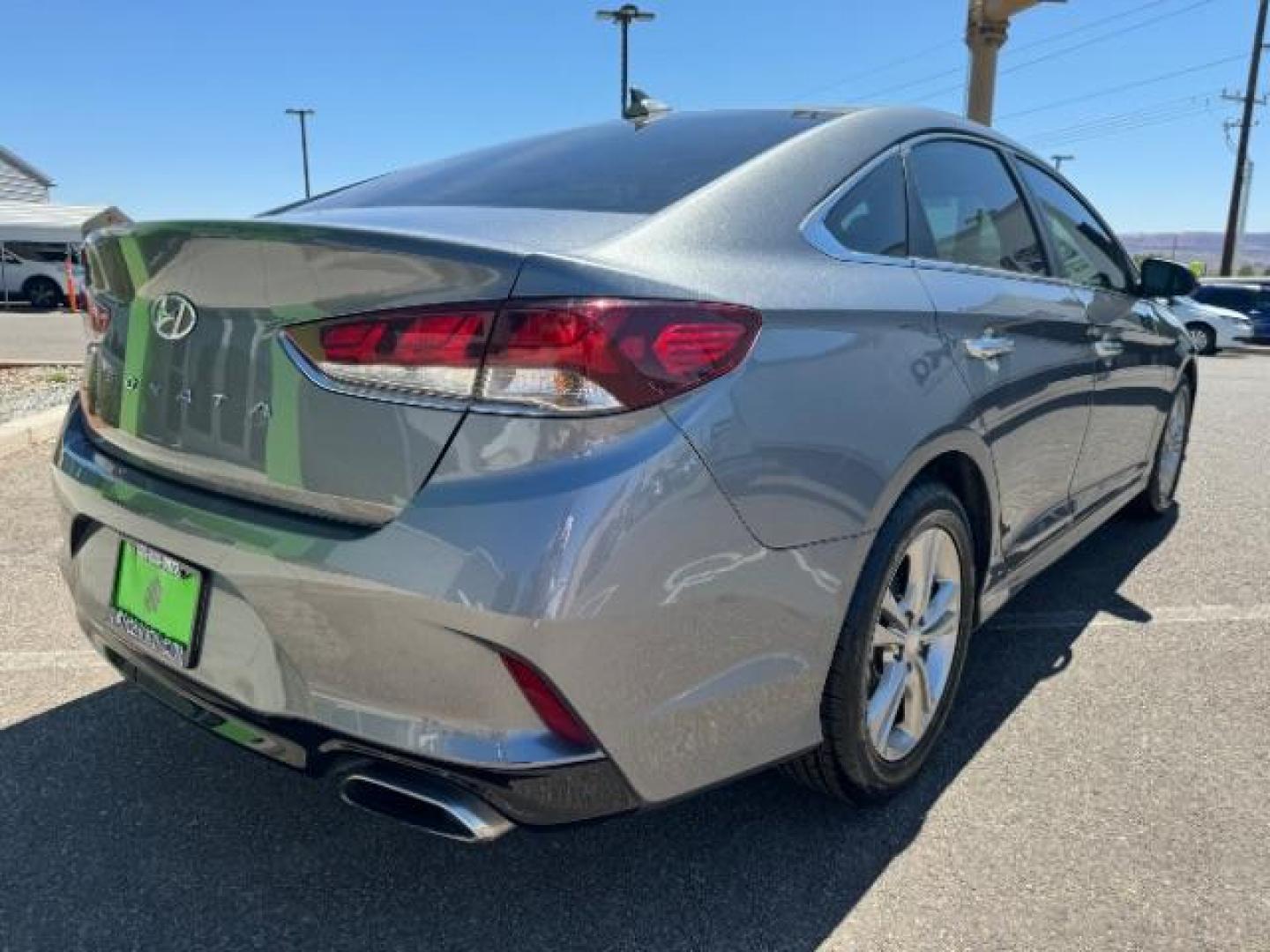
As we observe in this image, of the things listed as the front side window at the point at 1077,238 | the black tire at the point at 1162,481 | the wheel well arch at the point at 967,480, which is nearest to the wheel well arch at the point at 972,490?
the wheel well arch at the point at 967,480

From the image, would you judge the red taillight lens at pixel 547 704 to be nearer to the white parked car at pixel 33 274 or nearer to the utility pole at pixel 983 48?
the utility pole at pixel 983 48

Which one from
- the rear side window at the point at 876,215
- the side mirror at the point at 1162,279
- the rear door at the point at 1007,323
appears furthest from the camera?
the side mirror at the point at 1162,279

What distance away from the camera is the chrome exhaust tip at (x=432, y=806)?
160 centimetres

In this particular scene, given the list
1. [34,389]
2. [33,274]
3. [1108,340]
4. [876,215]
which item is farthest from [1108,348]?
[33,274]

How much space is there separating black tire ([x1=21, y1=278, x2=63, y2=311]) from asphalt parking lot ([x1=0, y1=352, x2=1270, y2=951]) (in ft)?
83.2

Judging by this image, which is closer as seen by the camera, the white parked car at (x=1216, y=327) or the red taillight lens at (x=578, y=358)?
→ the red taillight lens at (x=578, y=358)

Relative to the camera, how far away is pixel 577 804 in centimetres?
163

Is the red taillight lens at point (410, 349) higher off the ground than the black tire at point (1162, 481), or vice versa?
the red taillight lens at point (410, 349)

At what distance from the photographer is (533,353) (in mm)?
1549

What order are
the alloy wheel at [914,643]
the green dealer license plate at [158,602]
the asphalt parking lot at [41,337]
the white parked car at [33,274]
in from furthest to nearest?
the white parked car at [33,274] → the asphalt parking lot at [41,337] → the alloy wheel at [914,643] → the green dealer license plate at [158,602]

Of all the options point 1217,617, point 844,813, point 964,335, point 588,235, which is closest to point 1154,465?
point 1217,617

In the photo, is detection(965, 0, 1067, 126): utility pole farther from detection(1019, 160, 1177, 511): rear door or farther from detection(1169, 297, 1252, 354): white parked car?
detection(1169, 297, 1252, 354): white parked car

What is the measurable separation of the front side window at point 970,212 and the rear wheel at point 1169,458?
1845 millimetres

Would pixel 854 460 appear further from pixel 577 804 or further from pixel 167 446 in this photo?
pixel 167 446
